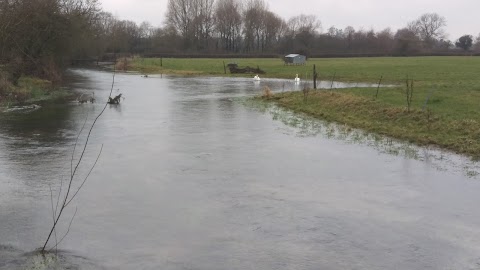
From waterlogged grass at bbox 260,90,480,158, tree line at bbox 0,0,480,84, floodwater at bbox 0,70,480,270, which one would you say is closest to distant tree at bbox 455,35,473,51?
tree line at bbox 0,0,480,84

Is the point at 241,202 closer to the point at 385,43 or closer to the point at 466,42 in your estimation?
the point at 385,43

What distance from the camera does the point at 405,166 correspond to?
1252 cm

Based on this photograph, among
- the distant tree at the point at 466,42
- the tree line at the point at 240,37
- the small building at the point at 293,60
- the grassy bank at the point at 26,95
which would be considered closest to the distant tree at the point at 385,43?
the tree line at the point at 240,37

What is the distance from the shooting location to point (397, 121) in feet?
60.1

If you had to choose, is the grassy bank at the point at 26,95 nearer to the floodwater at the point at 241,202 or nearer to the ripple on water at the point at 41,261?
the floodwater at the point at 241,202

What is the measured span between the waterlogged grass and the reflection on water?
49 centimetres

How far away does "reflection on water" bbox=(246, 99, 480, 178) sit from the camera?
499 inches

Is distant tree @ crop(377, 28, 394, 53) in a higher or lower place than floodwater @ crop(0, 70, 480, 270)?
higher

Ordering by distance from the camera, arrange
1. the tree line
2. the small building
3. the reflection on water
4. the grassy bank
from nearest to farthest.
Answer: the reflection on water, the grassy bank, the small building, the tree line

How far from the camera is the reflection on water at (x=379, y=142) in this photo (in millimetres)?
12664

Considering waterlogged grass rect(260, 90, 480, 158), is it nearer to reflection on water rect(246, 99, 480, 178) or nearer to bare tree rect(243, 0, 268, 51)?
reflection on water rect(246, 99, 480, 178)

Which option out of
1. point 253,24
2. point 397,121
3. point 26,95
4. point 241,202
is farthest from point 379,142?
point 253,24

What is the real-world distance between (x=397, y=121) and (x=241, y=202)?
35.8 feet

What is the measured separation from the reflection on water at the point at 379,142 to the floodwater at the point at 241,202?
0.09 metres
